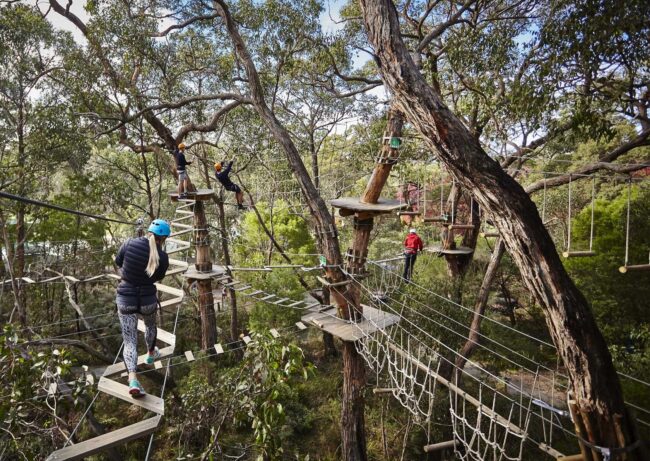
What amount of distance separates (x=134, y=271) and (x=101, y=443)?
1.03 m

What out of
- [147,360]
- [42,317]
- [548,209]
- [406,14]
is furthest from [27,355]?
[548,209]

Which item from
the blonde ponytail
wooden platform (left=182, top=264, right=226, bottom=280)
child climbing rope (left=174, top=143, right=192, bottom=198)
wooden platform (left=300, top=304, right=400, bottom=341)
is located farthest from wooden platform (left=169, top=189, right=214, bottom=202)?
the blonde ponytail

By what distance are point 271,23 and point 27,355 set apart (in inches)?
234

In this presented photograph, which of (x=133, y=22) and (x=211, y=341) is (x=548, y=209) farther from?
(x=133, y=22)

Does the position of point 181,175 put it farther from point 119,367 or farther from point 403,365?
point 403,365

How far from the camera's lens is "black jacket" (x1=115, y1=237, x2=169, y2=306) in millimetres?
2531

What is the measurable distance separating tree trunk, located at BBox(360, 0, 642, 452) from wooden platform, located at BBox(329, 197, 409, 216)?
1379mm

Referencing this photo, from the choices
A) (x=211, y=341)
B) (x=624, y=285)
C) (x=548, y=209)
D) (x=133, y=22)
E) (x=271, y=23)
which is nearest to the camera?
(x=133, y=22)

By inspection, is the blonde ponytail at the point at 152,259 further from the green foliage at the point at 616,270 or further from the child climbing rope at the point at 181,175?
the green foliage at the point at 616,270

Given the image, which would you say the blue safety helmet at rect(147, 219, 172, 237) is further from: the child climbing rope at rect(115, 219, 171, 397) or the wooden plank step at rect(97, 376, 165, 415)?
the wooden plank step at rect(97, 376, 165, 415)

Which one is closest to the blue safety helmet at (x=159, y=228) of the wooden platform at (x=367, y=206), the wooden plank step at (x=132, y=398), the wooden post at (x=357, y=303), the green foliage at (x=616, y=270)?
the wooden plank step at (x=132, y=398)

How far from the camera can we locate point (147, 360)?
8.73 feet

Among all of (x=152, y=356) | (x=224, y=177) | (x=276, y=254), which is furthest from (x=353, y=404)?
(x=276, y=254)

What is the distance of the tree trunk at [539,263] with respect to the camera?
1891mm
